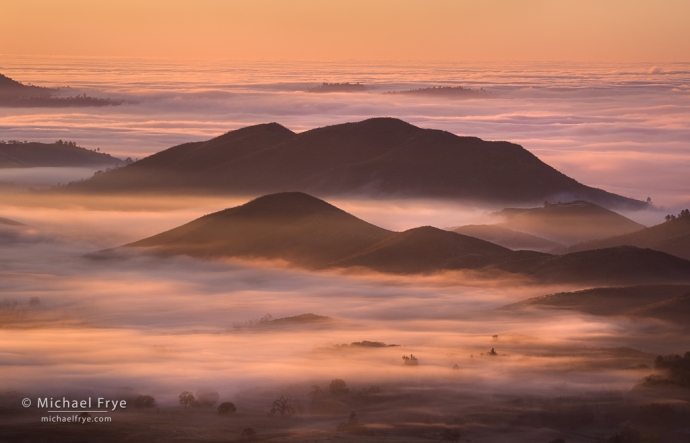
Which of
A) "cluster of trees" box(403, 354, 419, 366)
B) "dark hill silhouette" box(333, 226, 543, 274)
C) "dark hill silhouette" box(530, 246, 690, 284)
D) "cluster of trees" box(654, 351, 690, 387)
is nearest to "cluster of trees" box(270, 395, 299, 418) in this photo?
"cluster of trees" box(403, 354, 419, 366)

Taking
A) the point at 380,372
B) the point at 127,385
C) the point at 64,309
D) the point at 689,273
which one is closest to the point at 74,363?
the point at 127,385

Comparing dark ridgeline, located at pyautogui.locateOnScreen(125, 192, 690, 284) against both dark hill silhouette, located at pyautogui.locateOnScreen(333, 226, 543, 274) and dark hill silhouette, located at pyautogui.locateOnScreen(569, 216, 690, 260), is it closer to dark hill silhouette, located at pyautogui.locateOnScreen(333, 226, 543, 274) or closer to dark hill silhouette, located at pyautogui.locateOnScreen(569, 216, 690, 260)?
dark hill silhouette, located at pyautogui.locateOnScreen(333, 226, 543, 274)

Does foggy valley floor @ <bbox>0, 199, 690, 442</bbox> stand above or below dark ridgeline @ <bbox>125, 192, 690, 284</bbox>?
below

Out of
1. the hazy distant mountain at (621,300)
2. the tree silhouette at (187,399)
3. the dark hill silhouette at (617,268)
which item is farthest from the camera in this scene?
the dark hill silhouette at (617,268)

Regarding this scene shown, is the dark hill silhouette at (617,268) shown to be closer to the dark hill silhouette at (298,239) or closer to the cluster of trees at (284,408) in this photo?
the dark hill silhouette at (298,239)

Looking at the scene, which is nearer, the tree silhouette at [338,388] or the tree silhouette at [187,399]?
the tree silhouette at [187,399]

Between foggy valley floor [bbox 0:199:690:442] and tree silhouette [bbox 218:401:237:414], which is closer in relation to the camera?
foggy valley floor [bbox 0:199:690:442]

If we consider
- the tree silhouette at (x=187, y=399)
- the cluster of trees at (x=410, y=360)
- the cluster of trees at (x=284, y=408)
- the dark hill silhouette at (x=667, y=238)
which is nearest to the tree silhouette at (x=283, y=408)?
the cluster of trees at (x=284, y=408)
